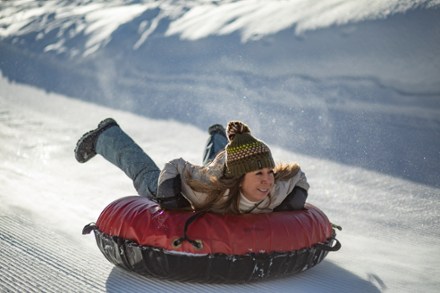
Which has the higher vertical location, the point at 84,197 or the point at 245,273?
the point at 245,273

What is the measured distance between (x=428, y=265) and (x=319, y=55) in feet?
12.9

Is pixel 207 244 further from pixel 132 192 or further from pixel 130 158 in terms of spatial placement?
pixel 132 192

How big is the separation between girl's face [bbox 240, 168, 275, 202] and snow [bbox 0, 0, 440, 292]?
0.36 metres

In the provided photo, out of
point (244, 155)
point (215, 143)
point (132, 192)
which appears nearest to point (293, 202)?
point (244, 155)

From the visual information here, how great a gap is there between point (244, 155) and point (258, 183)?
0.43ft

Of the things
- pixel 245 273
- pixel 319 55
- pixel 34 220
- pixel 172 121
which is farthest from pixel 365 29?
pixel 245 273

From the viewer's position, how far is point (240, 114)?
6.45 m

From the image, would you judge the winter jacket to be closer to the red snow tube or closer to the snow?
the red snow tube

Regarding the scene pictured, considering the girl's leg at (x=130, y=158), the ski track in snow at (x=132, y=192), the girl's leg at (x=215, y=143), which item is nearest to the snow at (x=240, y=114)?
the ski track in snow at (x=132, y=192)

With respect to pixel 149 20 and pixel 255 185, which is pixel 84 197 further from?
pixel 149 20

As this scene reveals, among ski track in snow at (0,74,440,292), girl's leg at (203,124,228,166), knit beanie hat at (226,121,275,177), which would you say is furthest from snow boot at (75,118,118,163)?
knit beanie hat at (226,121,275,177)

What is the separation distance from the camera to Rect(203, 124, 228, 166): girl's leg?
357 centimetres

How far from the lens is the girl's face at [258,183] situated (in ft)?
8.04

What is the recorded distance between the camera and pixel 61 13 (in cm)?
1135
